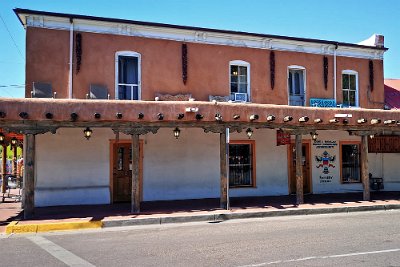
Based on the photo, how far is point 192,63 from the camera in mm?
15484

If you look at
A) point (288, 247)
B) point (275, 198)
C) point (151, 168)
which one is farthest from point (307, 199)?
point (288, 247)

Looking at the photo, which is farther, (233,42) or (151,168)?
(233,42)

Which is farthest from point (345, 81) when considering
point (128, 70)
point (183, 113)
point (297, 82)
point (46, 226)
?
point (46, 226)

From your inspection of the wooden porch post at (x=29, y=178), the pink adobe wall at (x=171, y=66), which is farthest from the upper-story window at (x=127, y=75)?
the wooden porch post at (x=29, y=178)

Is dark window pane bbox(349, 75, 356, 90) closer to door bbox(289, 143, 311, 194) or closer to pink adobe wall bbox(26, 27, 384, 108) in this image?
pink adobe wall bbox(26, 27, 384, 108)

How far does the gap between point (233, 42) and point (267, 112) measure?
4277 millimetres

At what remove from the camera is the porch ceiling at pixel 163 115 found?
11047mm

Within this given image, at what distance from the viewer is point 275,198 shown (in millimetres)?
15281

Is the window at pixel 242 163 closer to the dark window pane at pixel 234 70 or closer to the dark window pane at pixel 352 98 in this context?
the dark window pane at pixel 234 70

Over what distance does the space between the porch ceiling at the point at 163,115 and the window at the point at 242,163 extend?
277 centimetres

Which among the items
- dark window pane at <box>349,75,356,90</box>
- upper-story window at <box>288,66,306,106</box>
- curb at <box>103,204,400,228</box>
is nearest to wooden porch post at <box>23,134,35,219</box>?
curb at <box>103,204,400,228</box>

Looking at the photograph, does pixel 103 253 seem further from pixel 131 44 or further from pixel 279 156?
pixel 279 156

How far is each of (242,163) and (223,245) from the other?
26.4ft

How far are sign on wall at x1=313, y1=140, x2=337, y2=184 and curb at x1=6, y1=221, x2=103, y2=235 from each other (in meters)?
9.87
